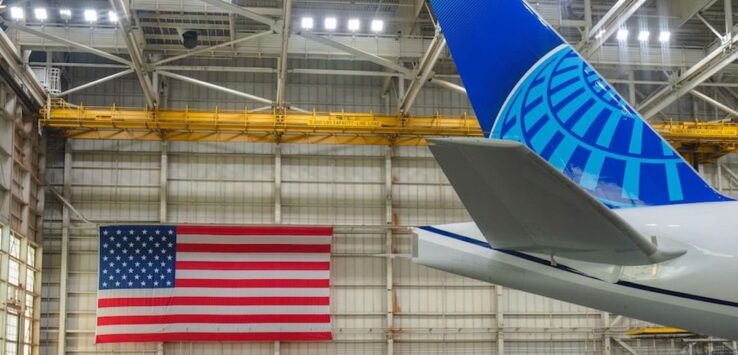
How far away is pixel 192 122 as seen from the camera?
102 feet

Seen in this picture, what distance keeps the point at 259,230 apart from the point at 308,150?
13.2ft

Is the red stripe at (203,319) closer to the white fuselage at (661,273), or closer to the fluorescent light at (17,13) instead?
the fluorescent light at (17,13)

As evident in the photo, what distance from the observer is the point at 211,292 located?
100 ft

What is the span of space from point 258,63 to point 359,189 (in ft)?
20.8

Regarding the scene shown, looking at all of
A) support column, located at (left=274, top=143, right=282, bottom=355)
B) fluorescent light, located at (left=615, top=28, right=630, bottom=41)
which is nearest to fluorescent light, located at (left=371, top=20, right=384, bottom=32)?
support column, located at (left=274, top=143, right=282, bottom=355)

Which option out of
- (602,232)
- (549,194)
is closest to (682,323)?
(602,232)

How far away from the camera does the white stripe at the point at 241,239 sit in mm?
30875

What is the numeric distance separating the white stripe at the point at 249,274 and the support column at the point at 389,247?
2.60 m

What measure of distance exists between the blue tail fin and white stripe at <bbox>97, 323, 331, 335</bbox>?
23.1 meters

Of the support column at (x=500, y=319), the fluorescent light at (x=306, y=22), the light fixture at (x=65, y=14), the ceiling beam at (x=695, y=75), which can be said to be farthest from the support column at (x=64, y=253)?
the ceiling beam at (x=695, y=75)

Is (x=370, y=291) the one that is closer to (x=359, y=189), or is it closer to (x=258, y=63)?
(x=359, y=189)

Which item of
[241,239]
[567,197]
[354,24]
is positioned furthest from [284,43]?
[567,197]

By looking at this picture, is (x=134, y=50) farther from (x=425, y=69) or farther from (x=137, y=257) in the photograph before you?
(x=425, y=69)

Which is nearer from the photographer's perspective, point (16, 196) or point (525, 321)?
point (16, 196)
